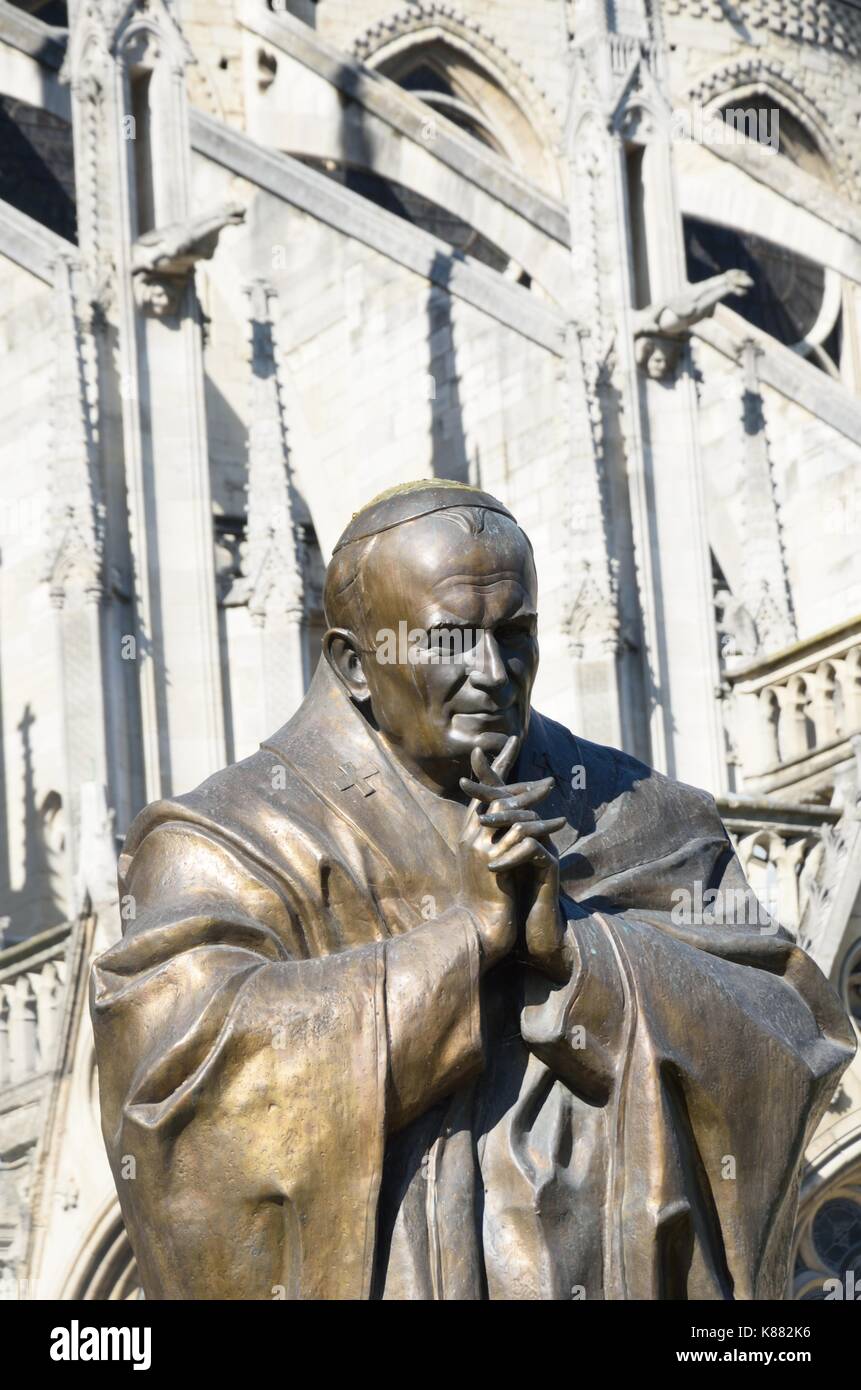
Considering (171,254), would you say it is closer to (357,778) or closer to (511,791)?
(357,778)

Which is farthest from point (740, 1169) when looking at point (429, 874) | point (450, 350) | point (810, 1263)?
point (450, 350)

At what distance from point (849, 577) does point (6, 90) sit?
6947 mm

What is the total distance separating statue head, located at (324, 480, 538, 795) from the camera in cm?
433

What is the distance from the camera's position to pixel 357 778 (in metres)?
4.48

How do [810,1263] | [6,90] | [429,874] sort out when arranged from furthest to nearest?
[6,90] → [810,1263] → [429,874]

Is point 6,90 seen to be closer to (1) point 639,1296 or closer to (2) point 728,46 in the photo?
(2) point 728,46

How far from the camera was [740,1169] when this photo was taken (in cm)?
428

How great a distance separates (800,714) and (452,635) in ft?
43.6

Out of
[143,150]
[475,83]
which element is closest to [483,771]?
[143,150]

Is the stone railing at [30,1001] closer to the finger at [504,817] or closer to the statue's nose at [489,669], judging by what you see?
the statue's nose at [489,669]

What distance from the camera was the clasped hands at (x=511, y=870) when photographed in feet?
13.6

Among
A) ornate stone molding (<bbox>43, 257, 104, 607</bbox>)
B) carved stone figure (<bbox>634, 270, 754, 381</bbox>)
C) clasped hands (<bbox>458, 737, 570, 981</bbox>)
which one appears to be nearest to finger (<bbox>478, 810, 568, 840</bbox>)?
clasped hands (<bbox>458, 737, 570, 981</bbox>)

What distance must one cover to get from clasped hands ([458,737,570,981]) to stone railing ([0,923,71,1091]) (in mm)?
10861
